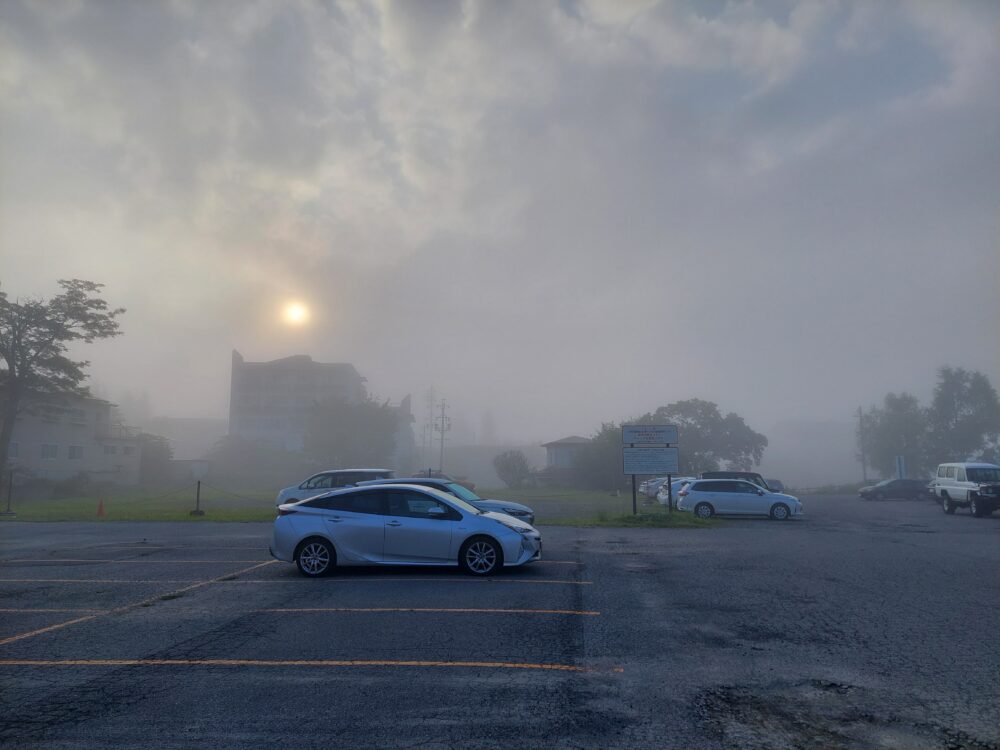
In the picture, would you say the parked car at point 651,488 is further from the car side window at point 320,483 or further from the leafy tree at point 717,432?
the leafy tree at point 717,432

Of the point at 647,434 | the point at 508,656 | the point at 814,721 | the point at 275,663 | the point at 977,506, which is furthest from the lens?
the point at 977,506

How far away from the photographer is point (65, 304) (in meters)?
52.7

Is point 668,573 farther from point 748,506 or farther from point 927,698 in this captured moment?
point 748,506

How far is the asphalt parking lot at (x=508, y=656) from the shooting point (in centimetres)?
517

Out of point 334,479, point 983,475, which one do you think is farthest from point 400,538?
point 983,475

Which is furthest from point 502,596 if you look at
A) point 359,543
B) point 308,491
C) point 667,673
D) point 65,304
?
point 65,304

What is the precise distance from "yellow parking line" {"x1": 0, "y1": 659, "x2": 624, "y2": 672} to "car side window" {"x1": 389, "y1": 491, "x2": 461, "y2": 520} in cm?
503

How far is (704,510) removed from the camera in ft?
91.7

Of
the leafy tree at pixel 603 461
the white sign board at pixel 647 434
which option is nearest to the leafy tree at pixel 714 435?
the leafy tree at pixel 603 461

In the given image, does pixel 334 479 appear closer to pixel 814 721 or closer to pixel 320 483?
pixel 320 483

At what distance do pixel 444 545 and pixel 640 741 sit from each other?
23.5 ft

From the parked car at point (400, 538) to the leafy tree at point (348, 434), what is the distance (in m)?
62.8

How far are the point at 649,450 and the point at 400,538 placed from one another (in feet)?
50.6

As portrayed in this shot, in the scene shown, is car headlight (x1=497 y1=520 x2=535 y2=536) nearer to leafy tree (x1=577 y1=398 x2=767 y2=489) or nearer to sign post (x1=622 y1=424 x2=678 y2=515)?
sign post (x1=622 y1=424 x2=678 y2=515)
